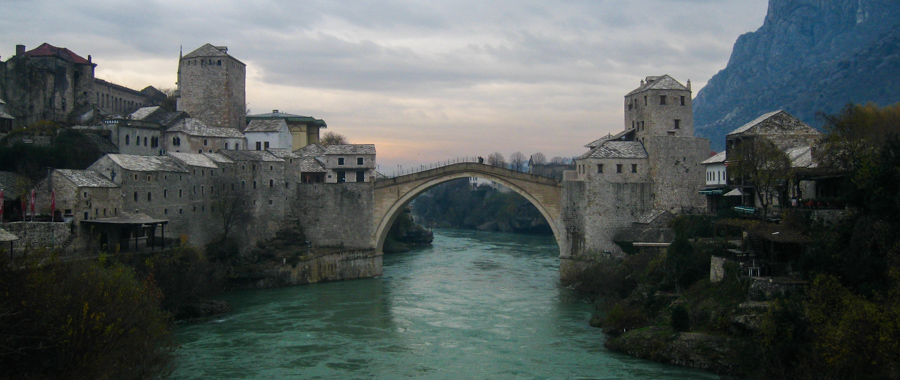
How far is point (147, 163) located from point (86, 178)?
3522mm

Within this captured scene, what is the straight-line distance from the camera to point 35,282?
56.9 ft

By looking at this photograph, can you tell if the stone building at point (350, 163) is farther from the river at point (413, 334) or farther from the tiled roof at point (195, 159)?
the tiled roof at point (195, 159)

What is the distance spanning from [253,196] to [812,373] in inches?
1204

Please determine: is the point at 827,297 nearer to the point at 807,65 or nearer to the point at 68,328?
the point at 68,328

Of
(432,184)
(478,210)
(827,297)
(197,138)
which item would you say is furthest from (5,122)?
(478,210)

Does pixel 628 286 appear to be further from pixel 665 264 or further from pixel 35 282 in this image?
pixel 35 282

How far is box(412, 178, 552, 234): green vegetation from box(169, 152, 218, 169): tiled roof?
45985mm

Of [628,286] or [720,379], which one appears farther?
[628,286]

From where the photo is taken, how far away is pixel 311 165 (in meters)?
48.2

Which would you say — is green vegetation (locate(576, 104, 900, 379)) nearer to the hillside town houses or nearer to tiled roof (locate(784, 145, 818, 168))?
tiled roof (locate(784, 145, 818, 168))

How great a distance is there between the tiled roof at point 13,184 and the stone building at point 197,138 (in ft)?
37.2

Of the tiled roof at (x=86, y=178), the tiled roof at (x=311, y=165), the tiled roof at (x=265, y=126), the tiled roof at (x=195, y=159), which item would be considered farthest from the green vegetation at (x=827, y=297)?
the tiled roof at (x=265, y=126)

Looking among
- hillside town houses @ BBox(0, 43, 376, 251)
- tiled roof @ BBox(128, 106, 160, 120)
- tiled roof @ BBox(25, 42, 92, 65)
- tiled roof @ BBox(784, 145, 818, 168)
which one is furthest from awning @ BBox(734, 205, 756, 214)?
tiled roof @ BBox(25, 42, 92, 65)

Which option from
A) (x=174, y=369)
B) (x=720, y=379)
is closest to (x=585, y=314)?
(x=720, y=379)
